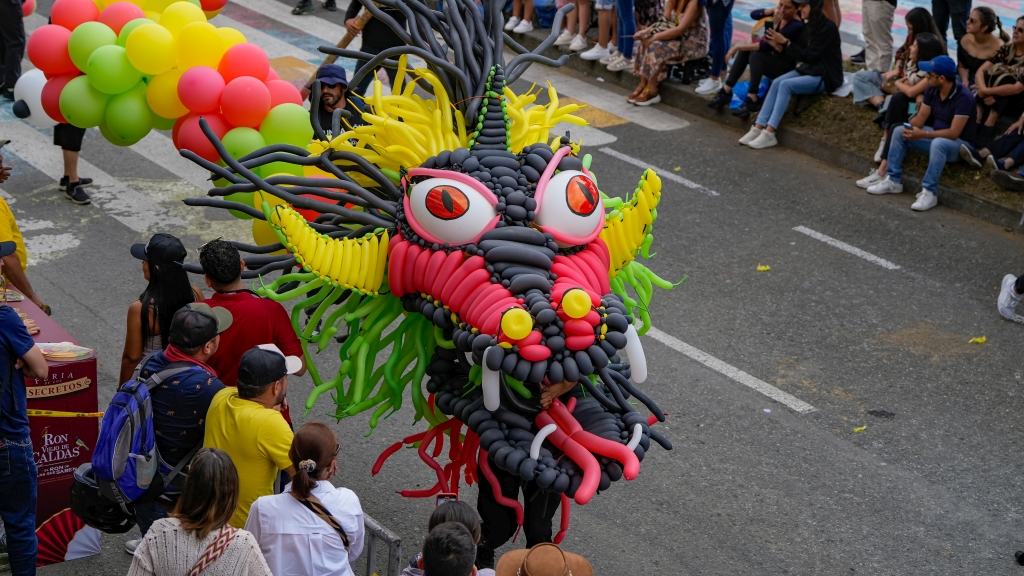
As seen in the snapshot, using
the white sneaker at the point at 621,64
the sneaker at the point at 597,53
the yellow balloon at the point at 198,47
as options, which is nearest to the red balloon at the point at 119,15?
the yellow balloon at the point at 198,47

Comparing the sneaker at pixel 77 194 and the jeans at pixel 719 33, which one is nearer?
the sneaker at pixel 77 194

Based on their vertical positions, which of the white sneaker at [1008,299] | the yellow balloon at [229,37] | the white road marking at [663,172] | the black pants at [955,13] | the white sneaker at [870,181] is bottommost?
the white road marking at [663,172]

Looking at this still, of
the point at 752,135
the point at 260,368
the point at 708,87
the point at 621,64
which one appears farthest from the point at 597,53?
the point at 260,368

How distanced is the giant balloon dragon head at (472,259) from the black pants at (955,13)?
7.35 m

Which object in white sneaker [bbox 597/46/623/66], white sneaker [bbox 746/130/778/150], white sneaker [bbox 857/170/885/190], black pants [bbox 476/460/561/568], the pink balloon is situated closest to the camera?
black pants [bbox 476/460/561/568]

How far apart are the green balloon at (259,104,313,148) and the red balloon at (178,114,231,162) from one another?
0.23m

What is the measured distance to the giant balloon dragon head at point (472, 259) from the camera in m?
3.93

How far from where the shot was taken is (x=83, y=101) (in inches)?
237

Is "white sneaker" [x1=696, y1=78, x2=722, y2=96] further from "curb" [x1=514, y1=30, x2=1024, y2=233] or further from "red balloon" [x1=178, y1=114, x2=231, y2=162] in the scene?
"red balloon" [x1=178, y1=114, x2=231, y2=162]

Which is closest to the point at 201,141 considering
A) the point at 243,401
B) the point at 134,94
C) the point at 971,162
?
the point at 134,94

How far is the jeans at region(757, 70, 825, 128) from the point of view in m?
10.6

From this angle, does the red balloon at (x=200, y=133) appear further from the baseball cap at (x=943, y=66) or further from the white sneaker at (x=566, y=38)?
the white sneaker at (x=566, y=38)

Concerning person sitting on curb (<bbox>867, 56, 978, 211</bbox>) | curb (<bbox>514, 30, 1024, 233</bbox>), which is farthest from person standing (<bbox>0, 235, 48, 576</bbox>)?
person sitting on curb (<bbox>867, 56, 978, 211</bbox>)

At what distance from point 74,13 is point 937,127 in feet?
22.5
